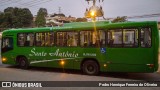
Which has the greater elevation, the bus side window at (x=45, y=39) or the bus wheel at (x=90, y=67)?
the bus side window at (x=45, y=39)

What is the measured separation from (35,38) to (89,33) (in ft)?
12.7

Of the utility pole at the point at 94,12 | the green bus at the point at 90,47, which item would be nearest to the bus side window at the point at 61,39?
the green bus at the point at 90,47

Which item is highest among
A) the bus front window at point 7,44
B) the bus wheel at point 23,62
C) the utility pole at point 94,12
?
the utility pole at point 94,12

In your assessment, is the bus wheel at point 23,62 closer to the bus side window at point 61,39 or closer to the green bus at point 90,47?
the green bus at point 90,47

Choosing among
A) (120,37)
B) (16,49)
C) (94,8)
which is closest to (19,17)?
(94,8)

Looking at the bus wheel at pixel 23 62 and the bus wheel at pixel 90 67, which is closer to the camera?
the bus wheel at pixel 90 67

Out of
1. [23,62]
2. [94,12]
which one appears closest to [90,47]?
[23,62]

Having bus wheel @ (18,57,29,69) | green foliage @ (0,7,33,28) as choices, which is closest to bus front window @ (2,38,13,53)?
bus wheel @ (18,57,29,69)

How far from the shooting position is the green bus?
39.5 ft

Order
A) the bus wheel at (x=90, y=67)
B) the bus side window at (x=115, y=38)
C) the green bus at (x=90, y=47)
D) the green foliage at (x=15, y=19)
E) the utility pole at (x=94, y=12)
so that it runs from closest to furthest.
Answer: the green bus at (x=90, y=47) < the bus side window at (x=115, y=38) < the bus wheel at (x=90, y=67) < the utility pole at (x=94, y=12) < the green foliage at (x=15, y=19)

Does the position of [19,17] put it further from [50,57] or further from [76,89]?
[76,89]

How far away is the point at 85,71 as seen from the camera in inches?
545

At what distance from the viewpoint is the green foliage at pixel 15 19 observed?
79.9m

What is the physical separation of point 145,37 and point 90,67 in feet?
11.1
